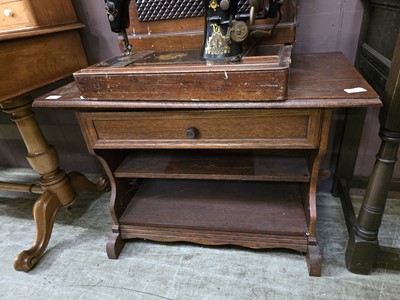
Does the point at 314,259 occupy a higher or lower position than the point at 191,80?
lower

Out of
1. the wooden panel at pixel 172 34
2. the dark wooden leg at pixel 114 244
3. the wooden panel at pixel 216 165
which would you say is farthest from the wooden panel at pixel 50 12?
the dark wooden leg at pixel 114 244

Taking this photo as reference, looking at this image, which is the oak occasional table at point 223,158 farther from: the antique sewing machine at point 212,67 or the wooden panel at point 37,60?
the wooden panel at point 37,60

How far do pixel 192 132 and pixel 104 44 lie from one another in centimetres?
91

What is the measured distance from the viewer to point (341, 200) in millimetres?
1593

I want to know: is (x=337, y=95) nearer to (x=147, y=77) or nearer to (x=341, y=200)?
(x=147, y=77)

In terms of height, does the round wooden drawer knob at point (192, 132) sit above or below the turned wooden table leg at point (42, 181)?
above

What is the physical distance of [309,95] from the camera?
87cm

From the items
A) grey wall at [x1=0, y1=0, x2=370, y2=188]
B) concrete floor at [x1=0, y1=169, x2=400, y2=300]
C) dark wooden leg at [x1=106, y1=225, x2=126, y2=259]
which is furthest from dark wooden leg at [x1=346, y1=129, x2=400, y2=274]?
dark wooden leg at [x1=106, y1=225, x2=126, y2=259]

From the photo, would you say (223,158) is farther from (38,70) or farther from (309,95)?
(38,70)

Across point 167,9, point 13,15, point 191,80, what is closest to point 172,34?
point 167,9

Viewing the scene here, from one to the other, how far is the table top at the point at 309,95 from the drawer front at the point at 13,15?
1.33 feet

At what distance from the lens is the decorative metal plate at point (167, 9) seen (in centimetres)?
129

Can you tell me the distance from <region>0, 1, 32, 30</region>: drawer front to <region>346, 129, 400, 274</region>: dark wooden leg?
1517mm

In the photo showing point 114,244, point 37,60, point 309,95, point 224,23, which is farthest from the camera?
point 114,244
